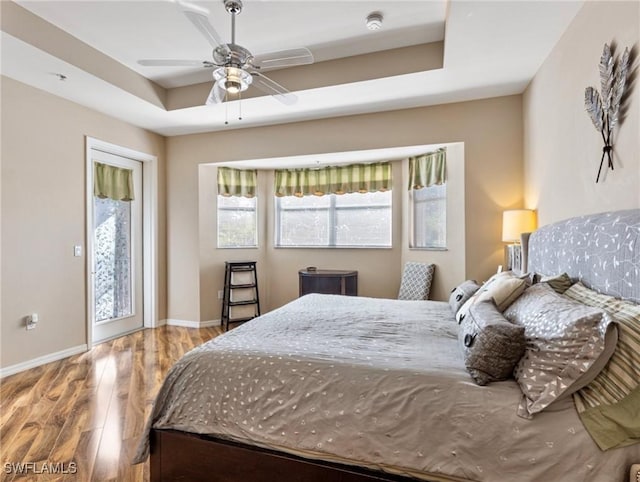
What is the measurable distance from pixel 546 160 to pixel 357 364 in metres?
2.39

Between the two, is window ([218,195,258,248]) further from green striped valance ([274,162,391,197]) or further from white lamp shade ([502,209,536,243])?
white lamp shade ([502,209,536,243])

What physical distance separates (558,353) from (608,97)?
1417mm

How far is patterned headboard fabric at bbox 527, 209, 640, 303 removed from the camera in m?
1.36

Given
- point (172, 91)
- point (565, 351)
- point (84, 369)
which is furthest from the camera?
point (172, 91)

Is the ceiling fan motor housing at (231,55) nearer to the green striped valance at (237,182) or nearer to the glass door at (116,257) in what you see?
the glass door at (116,257)

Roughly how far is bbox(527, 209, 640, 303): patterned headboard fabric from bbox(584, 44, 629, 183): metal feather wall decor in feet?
1.22

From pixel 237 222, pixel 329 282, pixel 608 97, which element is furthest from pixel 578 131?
pixel 237 222

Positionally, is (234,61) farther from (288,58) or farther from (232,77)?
(288,58)

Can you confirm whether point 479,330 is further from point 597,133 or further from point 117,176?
point 117,176

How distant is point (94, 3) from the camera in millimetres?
2463

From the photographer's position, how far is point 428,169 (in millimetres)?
4199

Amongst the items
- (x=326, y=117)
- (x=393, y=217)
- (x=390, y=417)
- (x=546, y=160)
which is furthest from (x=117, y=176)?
(x=546, y=160)

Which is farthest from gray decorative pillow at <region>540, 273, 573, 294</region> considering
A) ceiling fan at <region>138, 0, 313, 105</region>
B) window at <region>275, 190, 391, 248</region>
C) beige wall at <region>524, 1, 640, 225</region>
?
window at <region>275, 190, 391, 248</region>

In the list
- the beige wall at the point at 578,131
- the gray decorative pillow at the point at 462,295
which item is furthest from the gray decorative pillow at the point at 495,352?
the gray decorative pillow at the point at 462,295
